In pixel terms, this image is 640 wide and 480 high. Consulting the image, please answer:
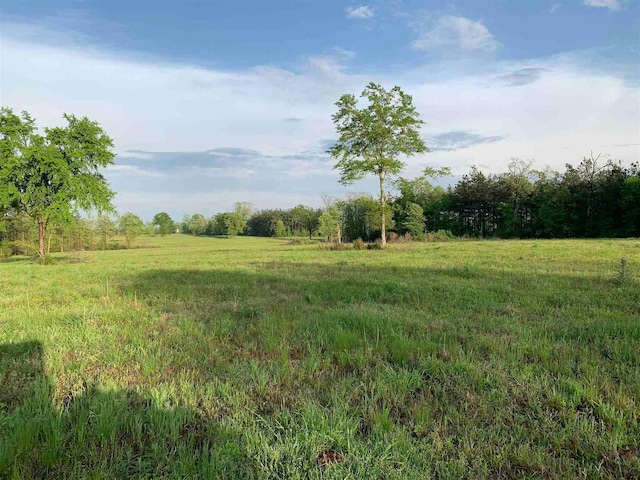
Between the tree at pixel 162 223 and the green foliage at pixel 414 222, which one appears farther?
the tree at pixel 162 223

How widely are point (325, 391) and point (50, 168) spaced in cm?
2679

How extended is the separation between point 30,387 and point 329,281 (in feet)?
23.2

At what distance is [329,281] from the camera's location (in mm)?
9711

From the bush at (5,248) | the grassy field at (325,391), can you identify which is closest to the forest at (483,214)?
the bush at (5,248)

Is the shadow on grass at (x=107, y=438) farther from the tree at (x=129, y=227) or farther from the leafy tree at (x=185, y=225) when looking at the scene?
the leafy tree at (x=185, y=225)

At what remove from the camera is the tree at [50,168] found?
2223 centimetres

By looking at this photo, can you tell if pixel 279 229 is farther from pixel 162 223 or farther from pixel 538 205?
pixel 538 205

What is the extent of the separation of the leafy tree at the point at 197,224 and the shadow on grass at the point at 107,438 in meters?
110

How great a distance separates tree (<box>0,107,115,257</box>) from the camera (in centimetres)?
2223

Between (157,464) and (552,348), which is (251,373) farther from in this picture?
(552,348)

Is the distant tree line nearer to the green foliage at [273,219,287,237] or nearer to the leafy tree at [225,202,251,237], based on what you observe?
the green foliage at [273,219,287,237]

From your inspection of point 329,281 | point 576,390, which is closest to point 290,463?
point 576,390

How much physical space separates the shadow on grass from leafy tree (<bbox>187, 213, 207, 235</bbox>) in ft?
362

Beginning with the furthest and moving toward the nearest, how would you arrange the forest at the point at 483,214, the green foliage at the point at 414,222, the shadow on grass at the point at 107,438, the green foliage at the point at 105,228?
the green foliage at the point at 105,228, the green foliage at the point at 414,222, the forest at the point at 483,214, the shadow on grass at the point at 107,438
